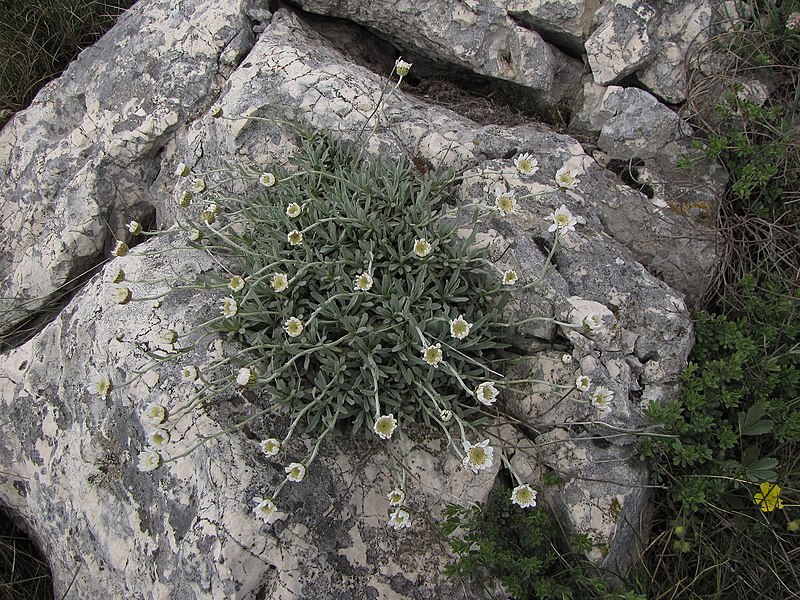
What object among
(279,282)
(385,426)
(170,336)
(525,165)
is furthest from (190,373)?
(525,165)

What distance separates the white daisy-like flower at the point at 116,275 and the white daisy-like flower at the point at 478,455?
5.79ft

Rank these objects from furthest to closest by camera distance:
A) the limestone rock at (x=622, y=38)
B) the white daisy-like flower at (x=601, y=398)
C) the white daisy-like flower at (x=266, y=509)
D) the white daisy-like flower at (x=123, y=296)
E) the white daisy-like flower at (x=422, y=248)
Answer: the limestone rock at (x=622, y=38)
the white daisy-like flower at (x=123, y=296)
the white daisy-like flower at (x=422, y=248)
the white daisy-like flower at (x=601, y=398)
the white daisy-like flower at (x=266, y=509)

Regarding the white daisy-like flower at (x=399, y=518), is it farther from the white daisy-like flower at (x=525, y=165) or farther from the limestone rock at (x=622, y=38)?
the limestone rock at (x=622, y=38)

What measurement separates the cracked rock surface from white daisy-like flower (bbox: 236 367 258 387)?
234 mm

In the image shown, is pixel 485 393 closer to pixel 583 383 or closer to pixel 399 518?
pixel 583 383

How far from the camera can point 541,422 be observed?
291 cm

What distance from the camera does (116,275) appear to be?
10.0 ft

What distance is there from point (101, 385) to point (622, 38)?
130 inches

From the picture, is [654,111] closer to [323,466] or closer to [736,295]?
[736,295]

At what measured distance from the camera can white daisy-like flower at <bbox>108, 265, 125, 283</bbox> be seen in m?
2.96

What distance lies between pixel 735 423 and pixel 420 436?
149cm

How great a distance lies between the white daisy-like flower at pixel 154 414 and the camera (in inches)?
104

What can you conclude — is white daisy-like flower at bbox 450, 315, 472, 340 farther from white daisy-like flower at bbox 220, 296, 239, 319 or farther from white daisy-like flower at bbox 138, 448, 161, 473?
white daisy-like flower at bbox 138, 448, 161, 473

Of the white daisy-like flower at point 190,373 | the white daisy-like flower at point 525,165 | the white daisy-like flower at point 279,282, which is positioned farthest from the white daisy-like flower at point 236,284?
the white daisy-like flower at point 525,165
